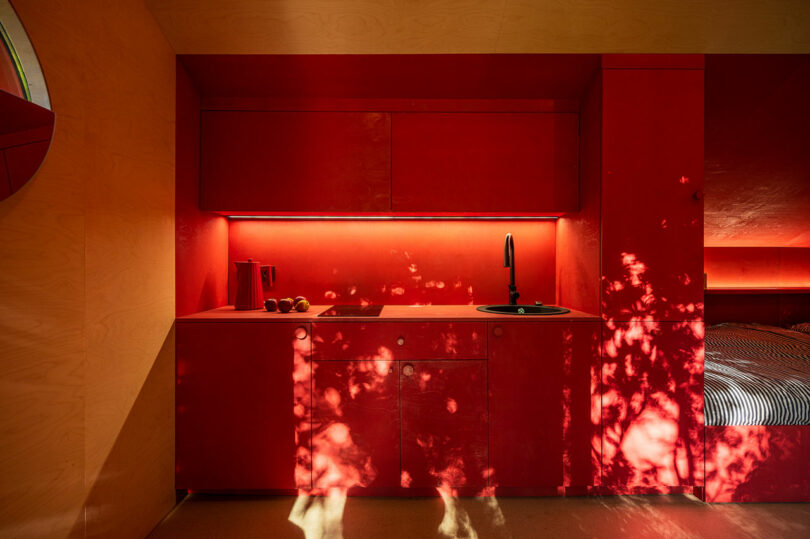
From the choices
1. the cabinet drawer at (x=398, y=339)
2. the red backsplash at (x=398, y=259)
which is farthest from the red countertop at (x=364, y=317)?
the red backsplash at (x=398, y=259)

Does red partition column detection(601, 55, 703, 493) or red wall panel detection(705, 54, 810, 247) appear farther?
red wall panel detection(705, 54, 810, 247)

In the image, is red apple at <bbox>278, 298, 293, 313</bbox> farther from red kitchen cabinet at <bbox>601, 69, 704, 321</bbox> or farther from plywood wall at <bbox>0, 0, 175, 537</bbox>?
red kitchen cabinet at <bbox>601, 69, 704, 321</bbox>

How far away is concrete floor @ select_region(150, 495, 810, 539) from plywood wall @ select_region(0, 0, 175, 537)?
28 cm

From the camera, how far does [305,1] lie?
1.56 meters

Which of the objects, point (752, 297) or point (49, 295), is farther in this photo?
point (752, 297)

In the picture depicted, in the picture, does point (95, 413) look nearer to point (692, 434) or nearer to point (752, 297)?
point (692, 434)

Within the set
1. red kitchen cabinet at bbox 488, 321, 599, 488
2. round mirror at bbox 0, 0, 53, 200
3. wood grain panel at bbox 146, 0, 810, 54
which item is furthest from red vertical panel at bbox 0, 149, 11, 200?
red kitchen cabinet at bbox 488, 321, 599, 488

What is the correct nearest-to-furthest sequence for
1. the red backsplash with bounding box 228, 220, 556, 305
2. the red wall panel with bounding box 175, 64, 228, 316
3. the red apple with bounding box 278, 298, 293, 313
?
the red wall panel with bounding box 175, 64, 228, 316, the red apple with bounding box 278, 298, 293, 313, the red backsplash with bounding box 228, 220, 556, 305

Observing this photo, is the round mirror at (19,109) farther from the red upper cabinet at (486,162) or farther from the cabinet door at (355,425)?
the red upper cabinet at (486,162)

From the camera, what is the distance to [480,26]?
5.41ft

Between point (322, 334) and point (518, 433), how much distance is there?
1068mm

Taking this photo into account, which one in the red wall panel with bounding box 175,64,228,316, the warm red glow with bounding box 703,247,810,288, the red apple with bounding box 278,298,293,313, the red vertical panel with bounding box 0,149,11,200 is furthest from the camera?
the warm red glow with bounding box 703,247,810,288

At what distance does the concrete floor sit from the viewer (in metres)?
1.56

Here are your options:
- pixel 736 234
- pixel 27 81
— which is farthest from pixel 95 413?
pixel 736 234
